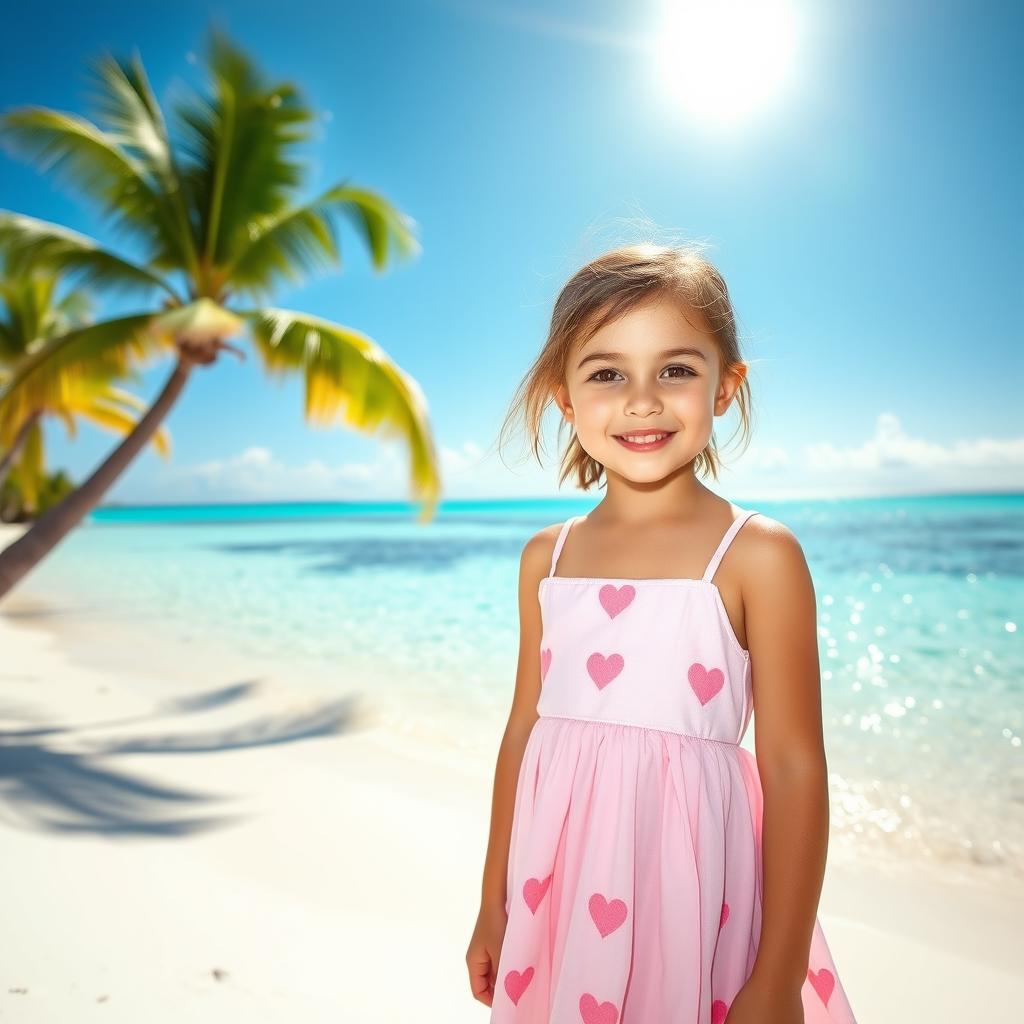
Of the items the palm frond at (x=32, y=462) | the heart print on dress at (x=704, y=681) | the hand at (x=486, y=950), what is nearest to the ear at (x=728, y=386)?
the heart print on dress at (x=704, y=681)

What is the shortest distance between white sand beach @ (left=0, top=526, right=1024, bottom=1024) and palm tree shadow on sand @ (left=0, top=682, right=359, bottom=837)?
0.06 ft

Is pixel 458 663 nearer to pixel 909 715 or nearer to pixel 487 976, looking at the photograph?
pixel 909 715

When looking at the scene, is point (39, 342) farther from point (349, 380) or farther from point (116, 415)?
point (349, 380)

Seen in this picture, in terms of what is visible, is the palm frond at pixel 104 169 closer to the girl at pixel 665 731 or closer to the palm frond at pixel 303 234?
the palm frond at pixel 303 234

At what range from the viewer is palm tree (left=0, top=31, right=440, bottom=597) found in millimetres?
6363

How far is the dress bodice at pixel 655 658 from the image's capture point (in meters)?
1.19

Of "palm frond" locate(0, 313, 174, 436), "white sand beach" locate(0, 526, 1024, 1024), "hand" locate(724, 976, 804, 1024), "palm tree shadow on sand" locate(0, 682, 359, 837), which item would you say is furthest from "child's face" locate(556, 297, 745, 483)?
"palm frond" locate(0, 313, 174, 436)

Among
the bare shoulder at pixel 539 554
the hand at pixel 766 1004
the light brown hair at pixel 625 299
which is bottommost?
the hand at pixel 766 1004

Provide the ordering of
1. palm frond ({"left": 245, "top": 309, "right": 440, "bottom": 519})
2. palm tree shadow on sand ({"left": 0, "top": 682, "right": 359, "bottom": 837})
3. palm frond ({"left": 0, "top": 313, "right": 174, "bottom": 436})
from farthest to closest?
palm frond ({"left": 245, "top": 309, "right": 440, "bottom": 519}), palm frond ({"left": 0, "top": 313, "right": 174, "bottom": 436}), palm tree shadow on sand ({"left": 0, "top": 682, "right": 359, "bottom": 837})

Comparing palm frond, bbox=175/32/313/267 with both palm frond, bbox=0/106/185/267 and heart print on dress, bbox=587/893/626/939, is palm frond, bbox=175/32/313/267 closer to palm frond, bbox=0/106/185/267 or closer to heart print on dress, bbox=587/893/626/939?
palm frond, bbox=0/106/185/267

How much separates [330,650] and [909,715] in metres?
5.89

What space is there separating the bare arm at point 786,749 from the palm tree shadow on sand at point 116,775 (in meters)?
3.15

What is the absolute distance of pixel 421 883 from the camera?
3.13 m

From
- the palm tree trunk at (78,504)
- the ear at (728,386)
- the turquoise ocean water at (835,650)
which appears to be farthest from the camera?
the palm tree trunk at (78,504)
